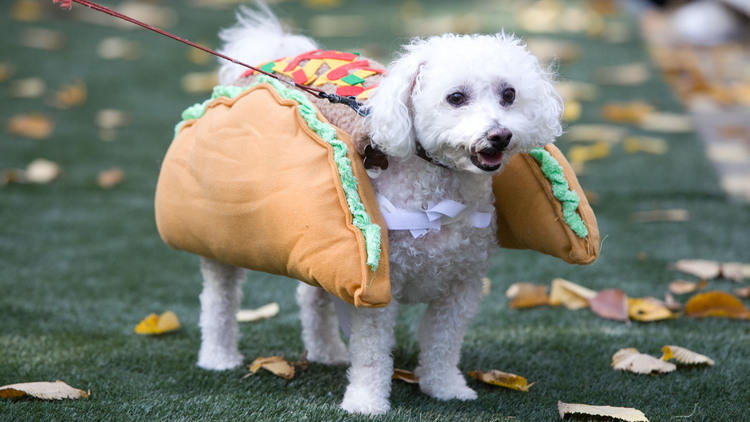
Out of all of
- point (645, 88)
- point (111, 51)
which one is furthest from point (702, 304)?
point (111, 51)

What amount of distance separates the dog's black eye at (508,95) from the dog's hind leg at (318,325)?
3.08 ft

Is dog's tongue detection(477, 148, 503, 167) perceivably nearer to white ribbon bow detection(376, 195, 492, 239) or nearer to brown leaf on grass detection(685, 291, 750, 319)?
white ribbon bow detection(376, 195, 492, 239)

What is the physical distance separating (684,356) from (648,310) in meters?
0.44

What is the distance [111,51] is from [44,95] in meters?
1.24

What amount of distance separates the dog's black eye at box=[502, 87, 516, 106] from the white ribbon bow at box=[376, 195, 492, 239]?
290 mm

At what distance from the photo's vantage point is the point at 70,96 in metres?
5.70

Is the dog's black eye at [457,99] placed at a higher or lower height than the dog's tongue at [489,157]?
higher

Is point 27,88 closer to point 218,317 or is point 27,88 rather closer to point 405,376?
point 218,317

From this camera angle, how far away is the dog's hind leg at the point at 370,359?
7.29ft

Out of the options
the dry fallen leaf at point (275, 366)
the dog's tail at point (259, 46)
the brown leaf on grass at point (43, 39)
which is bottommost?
the dry fallen leaf at point (275, 366)

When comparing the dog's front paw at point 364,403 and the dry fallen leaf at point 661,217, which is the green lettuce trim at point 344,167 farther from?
the dry fallen leaf at point 661,217

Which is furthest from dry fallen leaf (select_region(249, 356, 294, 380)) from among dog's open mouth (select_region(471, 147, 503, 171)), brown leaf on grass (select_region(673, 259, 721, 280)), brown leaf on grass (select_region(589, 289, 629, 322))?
brown leaf on grass (select_region(673, 259, 721, 280))

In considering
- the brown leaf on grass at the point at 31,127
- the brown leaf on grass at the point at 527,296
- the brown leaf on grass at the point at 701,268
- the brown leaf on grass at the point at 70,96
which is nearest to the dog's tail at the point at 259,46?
the brown leaf on grass at the point at 527,296

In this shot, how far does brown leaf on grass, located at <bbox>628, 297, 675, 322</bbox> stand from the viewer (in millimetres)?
2930
